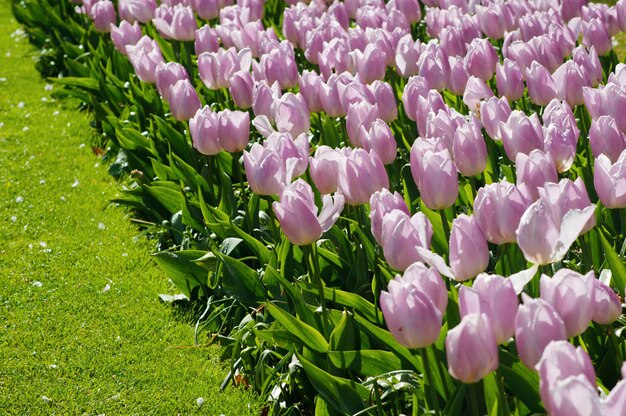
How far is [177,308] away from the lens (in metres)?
4.27

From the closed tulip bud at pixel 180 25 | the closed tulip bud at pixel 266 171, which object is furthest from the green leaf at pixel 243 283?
the closed tulip bud at pixel 180 25

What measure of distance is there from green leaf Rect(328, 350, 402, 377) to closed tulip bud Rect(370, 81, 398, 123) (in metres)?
1.42

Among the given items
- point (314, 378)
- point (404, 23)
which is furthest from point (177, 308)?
point (404, 23)

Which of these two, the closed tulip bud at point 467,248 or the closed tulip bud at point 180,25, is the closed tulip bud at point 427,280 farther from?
the closed tulip bud at point 180,25

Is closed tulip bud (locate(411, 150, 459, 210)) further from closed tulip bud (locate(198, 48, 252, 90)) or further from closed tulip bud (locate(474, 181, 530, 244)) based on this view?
closed tulip bud (locate(198, 48, 252, 90))

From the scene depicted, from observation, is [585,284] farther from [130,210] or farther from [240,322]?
[130,210]

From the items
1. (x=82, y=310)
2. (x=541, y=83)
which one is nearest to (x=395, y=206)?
(x=541, y=83)

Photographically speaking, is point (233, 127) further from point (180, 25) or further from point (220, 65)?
point (180, 25)

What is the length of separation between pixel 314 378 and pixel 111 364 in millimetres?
1328

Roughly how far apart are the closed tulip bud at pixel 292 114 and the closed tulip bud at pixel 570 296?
1.89 metres

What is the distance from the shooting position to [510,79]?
4094mm

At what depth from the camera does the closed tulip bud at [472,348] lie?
6.51ft

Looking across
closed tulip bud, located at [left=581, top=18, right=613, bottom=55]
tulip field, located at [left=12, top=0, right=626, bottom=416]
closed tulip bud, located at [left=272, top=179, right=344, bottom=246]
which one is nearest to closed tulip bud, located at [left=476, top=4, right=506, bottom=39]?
tulip field, located at [left=12, top=0, right=626, bottom=416]

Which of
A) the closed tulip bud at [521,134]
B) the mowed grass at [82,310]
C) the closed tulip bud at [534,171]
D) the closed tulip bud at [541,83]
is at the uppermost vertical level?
the closed tulip bud at [534,171]
